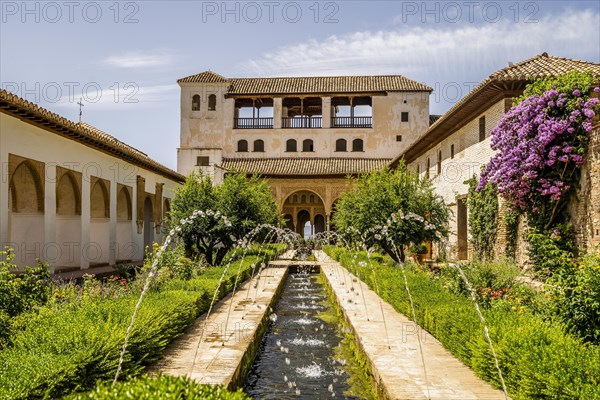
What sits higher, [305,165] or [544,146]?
[305,165]

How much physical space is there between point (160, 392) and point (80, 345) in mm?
1815

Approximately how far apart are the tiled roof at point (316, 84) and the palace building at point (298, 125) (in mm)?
68

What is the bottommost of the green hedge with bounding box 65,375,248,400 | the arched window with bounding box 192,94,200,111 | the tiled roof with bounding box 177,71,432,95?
the green hedge with bounding box 65,375,248,400

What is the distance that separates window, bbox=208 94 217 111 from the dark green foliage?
25.4m

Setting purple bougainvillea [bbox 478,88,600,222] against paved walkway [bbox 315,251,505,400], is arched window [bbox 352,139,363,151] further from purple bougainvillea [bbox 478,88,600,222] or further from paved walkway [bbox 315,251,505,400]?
paved walkway [bbox 315,251,505,400]

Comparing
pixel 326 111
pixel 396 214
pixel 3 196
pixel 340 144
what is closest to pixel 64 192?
pixel 3 196

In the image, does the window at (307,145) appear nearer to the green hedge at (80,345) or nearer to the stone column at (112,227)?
the stone column at (112,227)

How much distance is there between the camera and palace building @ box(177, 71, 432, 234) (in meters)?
37.7

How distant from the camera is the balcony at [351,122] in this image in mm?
38500

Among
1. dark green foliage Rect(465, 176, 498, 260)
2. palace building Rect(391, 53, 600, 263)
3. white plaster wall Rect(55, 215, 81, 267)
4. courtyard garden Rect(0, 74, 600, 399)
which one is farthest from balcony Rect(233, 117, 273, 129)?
dark green foliage Rect(465, 176, 498, 260)

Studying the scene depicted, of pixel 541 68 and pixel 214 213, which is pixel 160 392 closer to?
pixel 541 68

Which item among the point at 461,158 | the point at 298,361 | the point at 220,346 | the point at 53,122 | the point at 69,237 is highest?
the point at 53,122

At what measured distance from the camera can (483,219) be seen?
15234 millimetres

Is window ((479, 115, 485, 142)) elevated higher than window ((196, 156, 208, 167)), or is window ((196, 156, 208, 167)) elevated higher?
window ((196, 156, 208, 167))
